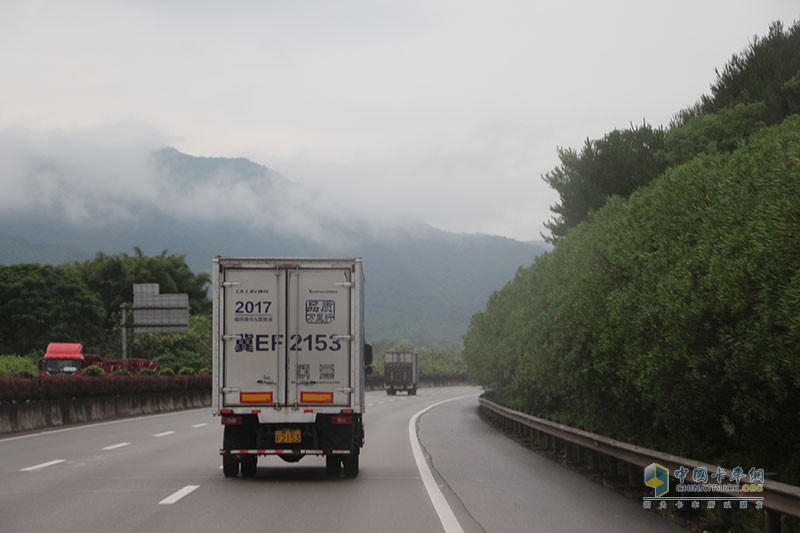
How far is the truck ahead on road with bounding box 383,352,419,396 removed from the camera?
78.0 meters

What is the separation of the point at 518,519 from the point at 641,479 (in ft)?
10.2

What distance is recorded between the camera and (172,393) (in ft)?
154

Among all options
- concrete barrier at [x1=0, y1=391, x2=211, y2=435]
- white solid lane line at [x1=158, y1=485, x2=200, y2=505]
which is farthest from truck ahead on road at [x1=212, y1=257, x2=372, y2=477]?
concrete barrier at [x1=0, y1=391, x2=211, y2=435]

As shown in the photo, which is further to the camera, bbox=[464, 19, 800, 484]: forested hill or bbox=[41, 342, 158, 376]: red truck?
bbox=[41, 342, 158, 376]: red truck

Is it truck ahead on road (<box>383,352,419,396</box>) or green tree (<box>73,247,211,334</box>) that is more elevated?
green tree (<box>73,247,211,334</box>)

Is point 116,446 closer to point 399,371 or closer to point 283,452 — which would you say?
point 283,452

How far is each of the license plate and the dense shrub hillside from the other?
4476 millimetres

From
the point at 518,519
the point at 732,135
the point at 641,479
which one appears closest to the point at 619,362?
the point at 641,479

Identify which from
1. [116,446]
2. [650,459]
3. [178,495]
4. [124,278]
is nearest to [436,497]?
[650,459]

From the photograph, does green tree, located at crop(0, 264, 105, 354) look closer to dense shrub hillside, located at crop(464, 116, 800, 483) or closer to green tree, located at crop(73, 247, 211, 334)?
green tree, located at crop(73, 247, 211, 334)

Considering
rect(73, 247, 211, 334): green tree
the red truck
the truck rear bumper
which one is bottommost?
the truck rear bumper

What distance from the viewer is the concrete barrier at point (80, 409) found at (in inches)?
1126

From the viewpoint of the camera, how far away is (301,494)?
44.7 feet

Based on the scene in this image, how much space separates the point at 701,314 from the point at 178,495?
679 centimetres
